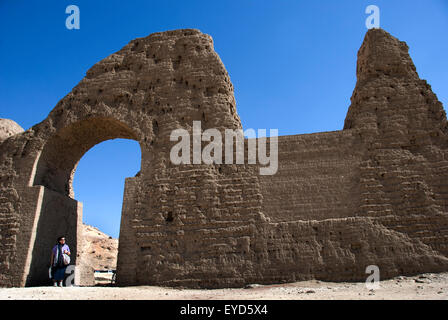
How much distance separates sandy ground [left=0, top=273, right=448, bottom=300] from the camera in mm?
4891

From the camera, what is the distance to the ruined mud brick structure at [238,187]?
6625mm

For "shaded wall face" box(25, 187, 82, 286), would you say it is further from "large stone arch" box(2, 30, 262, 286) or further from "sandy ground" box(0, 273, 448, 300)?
"sandy ground" box(0, 273, 448, 300)

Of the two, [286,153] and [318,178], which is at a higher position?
[286,153]

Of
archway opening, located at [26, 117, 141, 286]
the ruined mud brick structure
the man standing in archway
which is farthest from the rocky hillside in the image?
the man standing in archway

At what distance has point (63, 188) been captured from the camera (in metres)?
9.69

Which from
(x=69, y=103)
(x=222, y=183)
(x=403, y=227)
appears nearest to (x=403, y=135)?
(x=403, y=227)

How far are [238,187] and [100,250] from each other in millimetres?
13641

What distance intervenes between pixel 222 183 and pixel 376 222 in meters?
3.00

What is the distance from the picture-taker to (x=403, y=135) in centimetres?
714

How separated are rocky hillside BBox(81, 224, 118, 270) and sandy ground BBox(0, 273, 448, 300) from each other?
442 inches

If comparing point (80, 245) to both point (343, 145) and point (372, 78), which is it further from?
point (372, 78)

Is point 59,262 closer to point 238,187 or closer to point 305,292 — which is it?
point 238,187

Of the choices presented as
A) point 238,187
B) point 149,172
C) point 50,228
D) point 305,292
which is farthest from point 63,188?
point 305,292

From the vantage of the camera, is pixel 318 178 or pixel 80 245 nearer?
pixel 318 178
